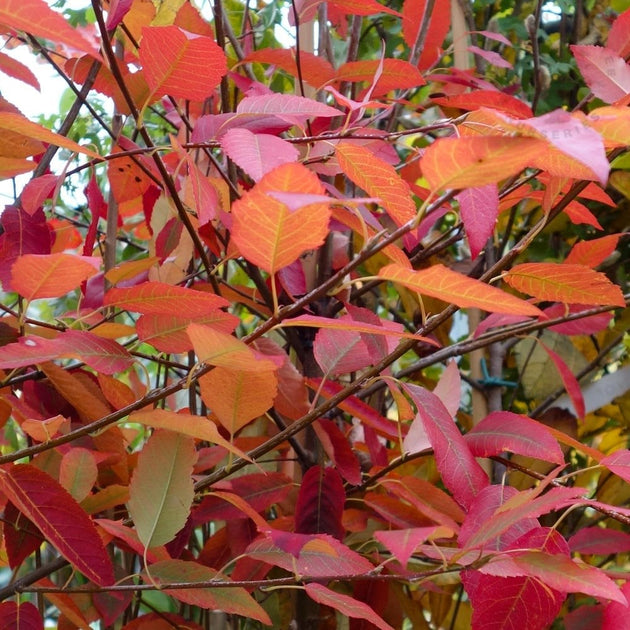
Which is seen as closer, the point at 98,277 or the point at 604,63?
the point at 604,63

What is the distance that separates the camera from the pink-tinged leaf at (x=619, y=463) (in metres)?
0.47

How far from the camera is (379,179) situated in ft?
1.45

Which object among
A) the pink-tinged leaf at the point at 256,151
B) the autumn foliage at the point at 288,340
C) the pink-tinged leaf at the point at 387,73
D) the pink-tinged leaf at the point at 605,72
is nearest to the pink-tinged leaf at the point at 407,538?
the autumn foliage at the point at 288,340

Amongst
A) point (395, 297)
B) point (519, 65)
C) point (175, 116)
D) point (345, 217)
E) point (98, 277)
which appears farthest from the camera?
point (395, 297)

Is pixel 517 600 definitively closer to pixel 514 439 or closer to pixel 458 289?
pixel 514 439

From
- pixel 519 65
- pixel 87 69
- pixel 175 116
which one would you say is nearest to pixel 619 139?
pixel 87 69

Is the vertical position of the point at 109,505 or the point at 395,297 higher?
the point at 109,505

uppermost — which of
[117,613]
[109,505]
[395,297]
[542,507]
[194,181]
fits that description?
[194,181]

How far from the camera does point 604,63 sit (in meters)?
0.52

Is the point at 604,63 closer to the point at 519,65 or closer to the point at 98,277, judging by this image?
the point at 98,277

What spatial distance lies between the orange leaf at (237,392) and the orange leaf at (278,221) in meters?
0.15

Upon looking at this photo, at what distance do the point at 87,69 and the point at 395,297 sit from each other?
2.76 feet

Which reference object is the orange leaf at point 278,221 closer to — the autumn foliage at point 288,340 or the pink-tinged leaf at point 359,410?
the autumn foliage at point 288,340

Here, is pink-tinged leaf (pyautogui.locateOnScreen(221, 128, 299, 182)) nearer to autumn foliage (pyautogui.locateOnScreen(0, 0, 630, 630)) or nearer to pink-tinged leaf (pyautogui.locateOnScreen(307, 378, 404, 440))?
autumn foliage (pyautogui.locateOnScreen(0, 0, 630, 630))
